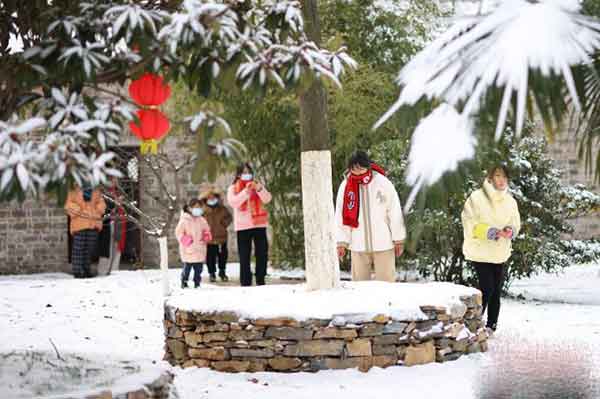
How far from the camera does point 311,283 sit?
922 centimetres

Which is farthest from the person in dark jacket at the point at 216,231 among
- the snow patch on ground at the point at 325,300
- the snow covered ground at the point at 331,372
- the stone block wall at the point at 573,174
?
the stone block wall at the point at 573,174

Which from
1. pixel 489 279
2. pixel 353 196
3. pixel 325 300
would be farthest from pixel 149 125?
pixel 489 279

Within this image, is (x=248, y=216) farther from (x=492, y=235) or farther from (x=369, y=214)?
(x=492, y=235)

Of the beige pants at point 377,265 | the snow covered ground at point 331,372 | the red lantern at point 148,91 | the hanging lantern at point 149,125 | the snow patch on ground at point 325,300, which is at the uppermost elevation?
the red lantern at point 148,91

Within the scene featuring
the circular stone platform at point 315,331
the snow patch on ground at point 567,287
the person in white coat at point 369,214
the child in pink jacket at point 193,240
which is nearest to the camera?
the circular stone platform at point 315,331

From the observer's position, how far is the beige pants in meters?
10.1

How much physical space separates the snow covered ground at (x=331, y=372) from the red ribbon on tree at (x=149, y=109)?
66.3 inches

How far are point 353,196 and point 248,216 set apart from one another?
2962 mm

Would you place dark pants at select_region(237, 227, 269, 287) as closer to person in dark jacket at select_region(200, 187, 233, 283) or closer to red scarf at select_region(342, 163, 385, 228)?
person in dark jacket at select_region(200, 187, 233, 283)

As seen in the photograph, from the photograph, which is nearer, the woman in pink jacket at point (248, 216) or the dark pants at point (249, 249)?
the woman in pink jacket at point (248, 216)

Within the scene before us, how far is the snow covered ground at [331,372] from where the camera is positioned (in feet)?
24.6

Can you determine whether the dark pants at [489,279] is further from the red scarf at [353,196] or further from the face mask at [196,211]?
the face mask at [196,211]

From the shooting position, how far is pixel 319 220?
Answer: 358 inches

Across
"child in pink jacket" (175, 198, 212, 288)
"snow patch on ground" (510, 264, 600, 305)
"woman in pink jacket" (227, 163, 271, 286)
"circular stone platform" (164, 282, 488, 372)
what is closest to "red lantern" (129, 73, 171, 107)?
"circular stone platform" (164, 282, 488, 372)
